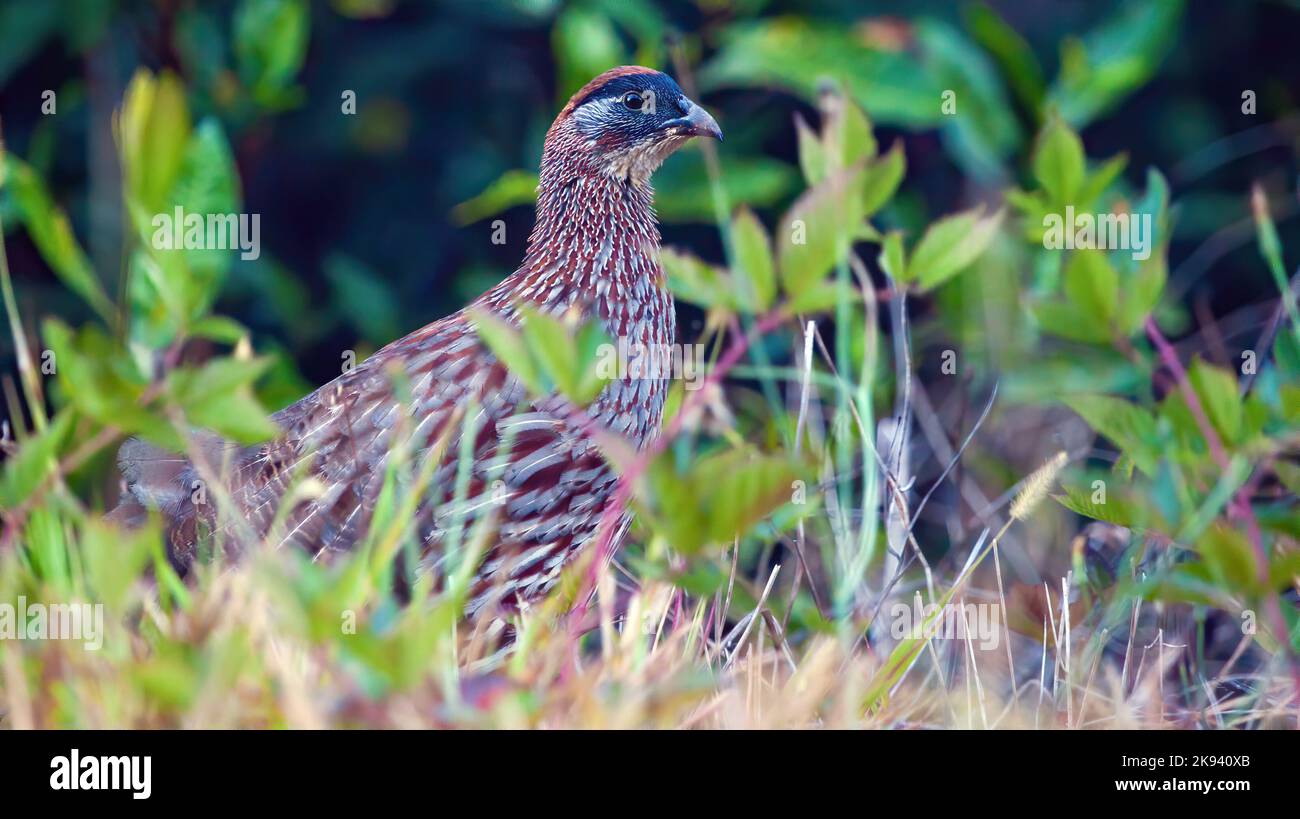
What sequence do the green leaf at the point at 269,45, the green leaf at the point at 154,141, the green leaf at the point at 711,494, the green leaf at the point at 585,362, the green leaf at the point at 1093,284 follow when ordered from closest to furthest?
1. the green leaf at the point at 711,494
2. the green leaf at the point at 585,362
3. the green leaf at the point at 1093,284
4. the green leaf at the point at 154,141
5. the green leaf at the point at 269,45

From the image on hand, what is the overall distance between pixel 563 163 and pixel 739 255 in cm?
187

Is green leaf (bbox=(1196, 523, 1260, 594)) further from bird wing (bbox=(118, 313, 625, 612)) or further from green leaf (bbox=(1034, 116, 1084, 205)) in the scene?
bird wing (bbox=(118, 313, 625, 612))

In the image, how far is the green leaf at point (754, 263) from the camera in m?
2.00

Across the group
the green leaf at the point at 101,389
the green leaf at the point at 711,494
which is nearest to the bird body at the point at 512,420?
the green leaf at the point at 101,389

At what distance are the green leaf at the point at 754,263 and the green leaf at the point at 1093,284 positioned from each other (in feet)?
2.13

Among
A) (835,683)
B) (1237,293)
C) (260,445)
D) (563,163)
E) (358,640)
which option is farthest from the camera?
(1237,293)

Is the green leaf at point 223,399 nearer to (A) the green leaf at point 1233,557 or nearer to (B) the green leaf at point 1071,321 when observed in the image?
(B) the green leaf at point 1071,321

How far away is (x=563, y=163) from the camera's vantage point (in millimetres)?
3791

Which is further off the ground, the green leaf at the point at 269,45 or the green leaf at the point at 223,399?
the green leaf at the point at 269,45

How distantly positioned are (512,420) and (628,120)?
1.00m

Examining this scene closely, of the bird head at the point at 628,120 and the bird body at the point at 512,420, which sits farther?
the bird head at the point at 628,120

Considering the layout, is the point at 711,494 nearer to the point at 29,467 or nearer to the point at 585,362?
the point at 585,362

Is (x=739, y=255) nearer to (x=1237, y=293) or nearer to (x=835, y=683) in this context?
(x=835, y=683)
